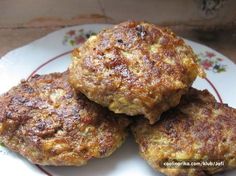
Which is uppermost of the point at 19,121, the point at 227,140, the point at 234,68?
the point at 234,68

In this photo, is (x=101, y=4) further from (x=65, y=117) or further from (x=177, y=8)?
(x=65, y=117)

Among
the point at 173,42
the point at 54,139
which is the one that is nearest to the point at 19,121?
the point at 54,139

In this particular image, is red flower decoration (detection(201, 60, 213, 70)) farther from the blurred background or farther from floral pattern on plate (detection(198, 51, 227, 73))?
the blurred background

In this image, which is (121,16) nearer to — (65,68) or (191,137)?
(65,68)

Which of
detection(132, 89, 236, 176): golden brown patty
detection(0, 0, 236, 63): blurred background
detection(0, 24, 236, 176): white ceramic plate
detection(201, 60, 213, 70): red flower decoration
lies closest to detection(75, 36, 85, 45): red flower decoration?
detection(0, 24, 236, 176): white ceramic plate

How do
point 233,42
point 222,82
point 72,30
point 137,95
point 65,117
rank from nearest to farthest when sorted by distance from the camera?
1. point 137,95
2. point 65,117
3. point 222,82
4. point 72,30
5. point 233,42

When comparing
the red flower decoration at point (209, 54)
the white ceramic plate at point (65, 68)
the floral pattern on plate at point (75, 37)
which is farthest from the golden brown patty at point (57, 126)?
the red flower decoration at point (209, 54)

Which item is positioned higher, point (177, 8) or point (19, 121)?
point (177, 8)
